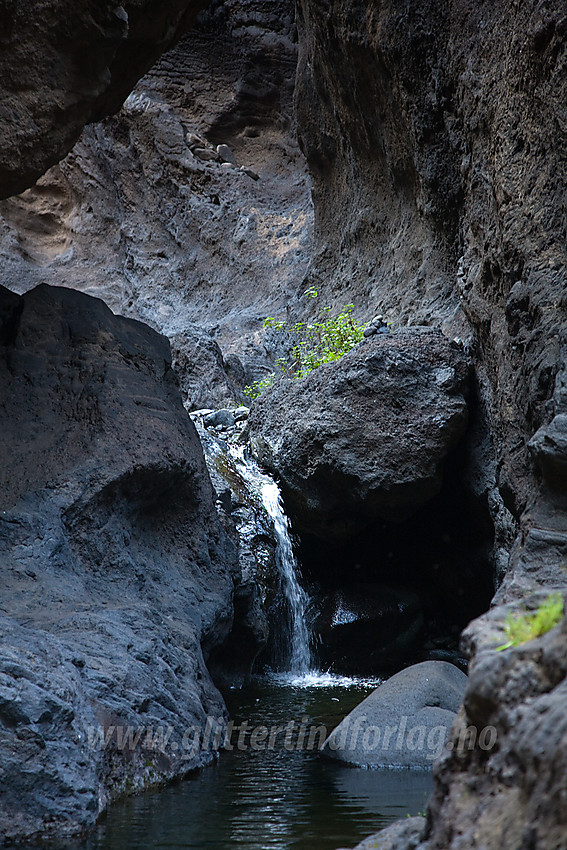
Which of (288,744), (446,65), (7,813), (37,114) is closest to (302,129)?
(446,65)

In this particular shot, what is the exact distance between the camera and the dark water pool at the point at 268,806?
3834mm

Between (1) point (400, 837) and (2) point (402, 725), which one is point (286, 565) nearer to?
(2) point (402, 725)

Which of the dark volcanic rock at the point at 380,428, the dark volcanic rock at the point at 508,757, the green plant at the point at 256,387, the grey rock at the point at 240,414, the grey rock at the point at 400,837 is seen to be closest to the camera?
the dark volcanic rock at the point at 508,757

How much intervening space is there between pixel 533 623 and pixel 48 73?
16.8ft

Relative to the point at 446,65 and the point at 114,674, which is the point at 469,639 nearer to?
the point at 114,674

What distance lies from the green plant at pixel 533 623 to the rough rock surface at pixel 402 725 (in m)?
2.70

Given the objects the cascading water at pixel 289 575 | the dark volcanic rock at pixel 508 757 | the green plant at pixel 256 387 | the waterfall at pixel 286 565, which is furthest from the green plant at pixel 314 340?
the dark volcanic rock at pixel 508 757

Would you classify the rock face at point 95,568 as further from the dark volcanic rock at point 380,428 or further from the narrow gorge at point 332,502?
the dark volcanic rock at point 380,428

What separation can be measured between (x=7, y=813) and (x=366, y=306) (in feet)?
31.2

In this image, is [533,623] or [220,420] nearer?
[533,623]

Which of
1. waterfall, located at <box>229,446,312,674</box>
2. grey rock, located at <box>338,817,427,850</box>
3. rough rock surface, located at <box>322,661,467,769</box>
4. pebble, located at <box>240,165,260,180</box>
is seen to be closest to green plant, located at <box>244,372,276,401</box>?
waterfall, located at <box>229,446,312,674</box>

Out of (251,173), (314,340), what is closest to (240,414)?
(314,340)

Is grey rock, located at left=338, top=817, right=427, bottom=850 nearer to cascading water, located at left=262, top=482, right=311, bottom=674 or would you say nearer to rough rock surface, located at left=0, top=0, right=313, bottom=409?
cascading water, located at left=262, top=482, right=311, bottom=674

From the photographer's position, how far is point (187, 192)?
17953 mm
